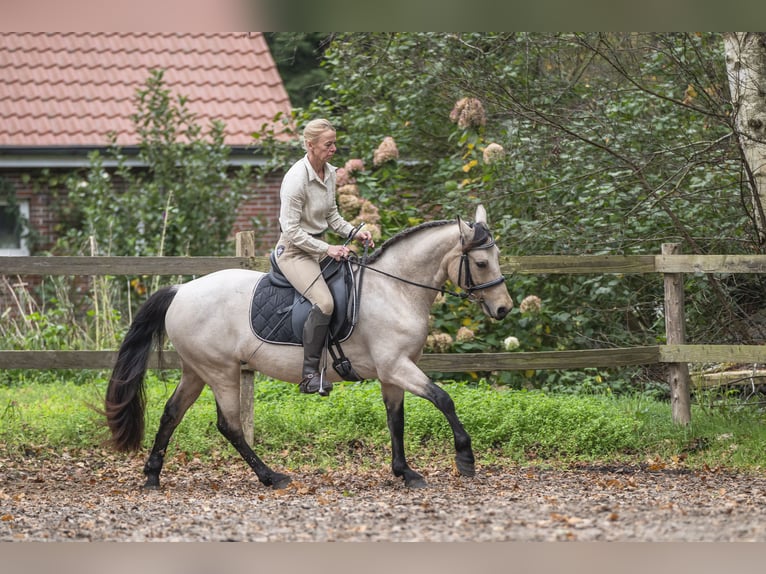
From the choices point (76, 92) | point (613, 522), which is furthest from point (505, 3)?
point (76, 92)

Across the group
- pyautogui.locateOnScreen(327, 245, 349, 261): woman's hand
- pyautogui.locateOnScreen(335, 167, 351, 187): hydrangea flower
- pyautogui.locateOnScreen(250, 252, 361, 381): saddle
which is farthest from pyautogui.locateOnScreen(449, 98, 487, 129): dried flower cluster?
pyautogui.locateOnScreen(327, 245, 349, 261): woman's hand

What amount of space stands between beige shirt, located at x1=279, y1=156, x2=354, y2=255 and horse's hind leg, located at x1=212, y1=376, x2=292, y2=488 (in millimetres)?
1257

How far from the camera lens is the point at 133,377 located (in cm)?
754

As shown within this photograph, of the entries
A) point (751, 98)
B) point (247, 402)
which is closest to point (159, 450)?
point (247, 402)

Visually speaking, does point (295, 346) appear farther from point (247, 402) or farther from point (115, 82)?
point (115, 82)

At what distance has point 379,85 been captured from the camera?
1223cm

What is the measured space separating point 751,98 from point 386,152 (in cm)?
389

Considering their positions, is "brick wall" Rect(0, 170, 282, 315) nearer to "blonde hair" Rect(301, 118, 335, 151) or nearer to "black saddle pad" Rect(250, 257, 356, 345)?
"black saddle pad" Rect(250, 257, 356, 345)

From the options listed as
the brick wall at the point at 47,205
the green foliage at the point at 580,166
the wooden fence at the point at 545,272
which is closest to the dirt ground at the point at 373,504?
the wooden fence at the point at 545,272

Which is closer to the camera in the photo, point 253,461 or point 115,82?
point 253,461

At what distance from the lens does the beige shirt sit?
7035mm

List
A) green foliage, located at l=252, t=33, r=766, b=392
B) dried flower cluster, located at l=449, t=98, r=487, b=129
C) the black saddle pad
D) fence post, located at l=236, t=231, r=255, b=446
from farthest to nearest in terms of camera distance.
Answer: dried flower cluster, located at l=449, t=98, r=487, b=129, green foliage, located at l=252, t=33, r=766, b=392, fence post, located at l=236, t=231, r=255, b=446, the black saddle pad

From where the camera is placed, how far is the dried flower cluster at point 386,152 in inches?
433

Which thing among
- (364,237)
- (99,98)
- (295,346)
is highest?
(99,98)
